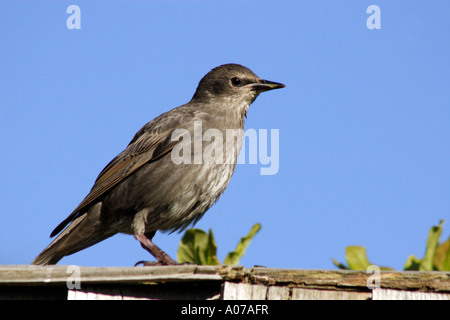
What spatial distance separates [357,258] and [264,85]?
345cm

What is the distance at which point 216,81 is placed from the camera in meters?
7.92

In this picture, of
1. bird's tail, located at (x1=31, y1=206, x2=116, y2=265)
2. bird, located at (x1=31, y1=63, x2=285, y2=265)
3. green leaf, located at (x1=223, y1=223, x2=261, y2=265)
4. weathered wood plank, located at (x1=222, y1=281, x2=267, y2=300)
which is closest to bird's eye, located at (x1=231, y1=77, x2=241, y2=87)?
bird, located at (x1=31, y1=63, x2=285, y2=265)

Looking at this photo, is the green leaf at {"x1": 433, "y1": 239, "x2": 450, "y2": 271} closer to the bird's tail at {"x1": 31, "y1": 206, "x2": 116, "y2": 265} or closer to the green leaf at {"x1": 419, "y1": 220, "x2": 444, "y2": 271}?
the green leaf at {"x1": 419, "y1": 220, "x2": 444, "y2": 271}

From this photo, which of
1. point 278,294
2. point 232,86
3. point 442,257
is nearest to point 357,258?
point 442,257

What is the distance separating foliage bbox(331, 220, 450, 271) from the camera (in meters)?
4.53

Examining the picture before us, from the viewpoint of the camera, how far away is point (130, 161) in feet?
23.0

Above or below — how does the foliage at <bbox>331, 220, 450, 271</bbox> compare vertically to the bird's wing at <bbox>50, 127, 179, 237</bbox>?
below

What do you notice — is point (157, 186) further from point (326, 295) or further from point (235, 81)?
point (326, 295)

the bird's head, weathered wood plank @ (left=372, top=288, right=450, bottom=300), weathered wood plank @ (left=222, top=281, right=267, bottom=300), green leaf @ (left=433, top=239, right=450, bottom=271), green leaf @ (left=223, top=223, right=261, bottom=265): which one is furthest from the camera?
the bird's head

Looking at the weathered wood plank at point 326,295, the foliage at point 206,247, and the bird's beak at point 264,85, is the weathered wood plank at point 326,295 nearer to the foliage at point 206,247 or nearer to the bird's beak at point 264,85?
the foliage at point 206,247

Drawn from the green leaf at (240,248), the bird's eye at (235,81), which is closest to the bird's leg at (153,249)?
the green leaf at (240,248)

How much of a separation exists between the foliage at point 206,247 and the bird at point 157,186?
3.81 ft

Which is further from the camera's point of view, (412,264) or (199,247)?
(199,247)
